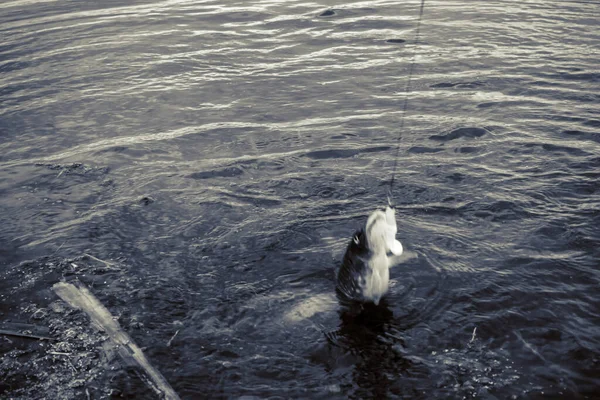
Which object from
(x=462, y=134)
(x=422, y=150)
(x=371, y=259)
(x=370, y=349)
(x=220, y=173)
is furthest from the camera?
(x=462, y=134)

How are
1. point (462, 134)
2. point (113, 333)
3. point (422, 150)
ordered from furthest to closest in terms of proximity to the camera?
1. point (462, 134)
2. point (422, 150)
3. point (113, 333)

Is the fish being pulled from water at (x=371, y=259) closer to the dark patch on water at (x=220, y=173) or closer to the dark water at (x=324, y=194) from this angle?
the dark water at (x=324, y=194)

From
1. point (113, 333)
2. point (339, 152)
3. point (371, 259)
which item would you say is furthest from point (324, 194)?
point (113, 333)

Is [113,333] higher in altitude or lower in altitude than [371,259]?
lower

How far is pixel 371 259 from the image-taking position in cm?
429

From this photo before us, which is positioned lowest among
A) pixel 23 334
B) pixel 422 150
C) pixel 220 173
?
pixel 23 334

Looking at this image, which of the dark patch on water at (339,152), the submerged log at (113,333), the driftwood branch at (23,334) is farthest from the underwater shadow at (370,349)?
the dark patch on water at (339,152)

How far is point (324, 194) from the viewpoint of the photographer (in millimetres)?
5828

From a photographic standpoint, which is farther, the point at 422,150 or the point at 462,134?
the point at 462,134

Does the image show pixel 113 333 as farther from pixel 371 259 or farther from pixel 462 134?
pixel 462 134

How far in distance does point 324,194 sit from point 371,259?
161 cm

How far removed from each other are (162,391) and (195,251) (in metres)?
1.50

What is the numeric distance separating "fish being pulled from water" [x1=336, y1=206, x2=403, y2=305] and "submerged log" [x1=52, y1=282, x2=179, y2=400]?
4.37 ft

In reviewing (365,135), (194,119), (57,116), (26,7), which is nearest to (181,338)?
(365,135)
